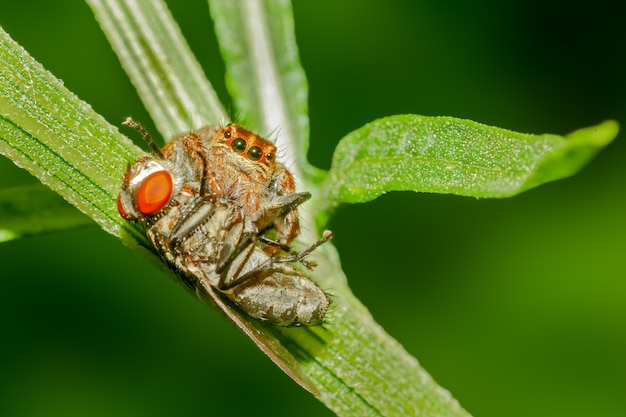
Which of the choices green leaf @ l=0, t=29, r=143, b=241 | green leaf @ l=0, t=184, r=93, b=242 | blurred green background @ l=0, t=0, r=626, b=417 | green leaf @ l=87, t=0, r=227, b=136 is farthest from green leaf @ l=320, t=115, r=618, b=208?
blurred green background @ l=0, t=0, r=626, b=417

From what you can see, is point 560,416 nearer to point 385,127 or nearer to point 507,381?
point 507,381

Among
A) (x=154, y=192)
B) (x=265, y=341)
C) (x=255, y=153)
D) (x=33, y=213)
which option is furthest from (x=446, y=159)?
(x=33, y=213)

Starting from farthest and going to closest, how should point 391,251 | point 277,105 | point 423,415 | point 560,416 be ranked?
point 391,251 → point 560,416 → point 277,105 → point 423,415

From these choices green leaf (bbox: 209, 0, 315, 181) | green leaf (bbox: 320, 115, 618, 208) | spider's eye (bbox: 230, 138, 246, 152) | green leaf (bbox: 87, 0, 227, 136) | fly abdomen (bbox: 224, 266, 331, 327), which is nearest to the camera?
green leaf (bbox: 320, 115, 618, 208)

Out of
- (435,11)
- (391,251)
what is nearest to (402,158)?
(391,251)

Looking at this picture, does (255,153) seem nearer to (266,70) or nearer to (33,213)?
(266,70)

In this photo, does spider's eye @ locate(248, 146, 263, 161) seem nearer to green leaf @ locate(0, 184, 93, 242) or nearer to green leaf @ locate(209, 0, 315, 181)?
green leaf @ locate(209, 0, 315, 181)

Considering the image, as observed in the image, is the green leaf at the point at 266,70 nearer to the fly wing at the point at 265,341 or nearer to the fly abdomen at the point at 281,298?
the fly abdomen at the point at 281,298
